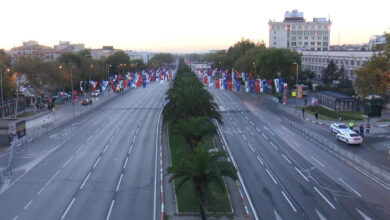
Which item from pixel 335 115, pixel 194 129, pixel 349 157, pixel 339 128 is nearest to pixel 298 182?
pixel 194 129

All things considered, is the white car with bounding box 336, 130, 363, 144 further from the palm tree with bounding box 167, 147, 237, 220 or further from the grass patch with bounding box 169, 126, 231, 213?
the palm tree with bounding box 167, 147, 237, 220

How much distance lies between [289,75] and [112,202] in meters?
64.2

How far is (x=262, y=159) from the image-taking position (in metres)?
30.8

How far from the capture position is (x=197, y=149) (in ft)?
57.3

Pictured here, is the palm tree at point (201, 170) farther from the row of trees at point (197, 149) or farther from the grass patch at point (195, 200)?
the grass patch at point (195, 200)

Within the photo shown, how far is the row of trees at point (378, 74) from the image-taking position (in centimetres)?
3631

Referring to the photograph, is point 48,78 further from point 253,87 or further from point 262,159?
point 262,159

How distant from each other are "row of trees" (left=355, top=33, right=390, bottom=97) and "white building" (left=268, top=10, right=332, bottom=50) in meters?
104

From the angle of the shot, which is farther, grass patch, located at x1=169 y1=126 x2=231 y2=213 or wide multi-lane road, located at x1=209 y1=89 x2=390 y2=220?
wide multi-lane road, located at x1=209 y1=89 x2=390 y2=220

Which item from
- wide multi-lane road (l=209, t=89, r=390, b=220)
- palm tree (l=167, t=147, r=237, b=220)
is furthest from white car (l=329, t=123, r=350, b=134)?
palm tree (l=167, t=147, r=237, b=220)

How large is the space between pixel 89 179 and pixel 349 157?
19.4 metres

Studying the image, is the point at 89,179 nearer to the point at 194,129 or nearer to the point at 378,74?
the point at 194,129

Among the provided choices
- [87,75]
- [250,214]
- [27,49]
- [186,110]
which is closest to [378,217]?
[250,214]

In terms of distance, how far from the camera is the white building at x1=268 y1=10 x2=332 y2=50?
5630 inches
